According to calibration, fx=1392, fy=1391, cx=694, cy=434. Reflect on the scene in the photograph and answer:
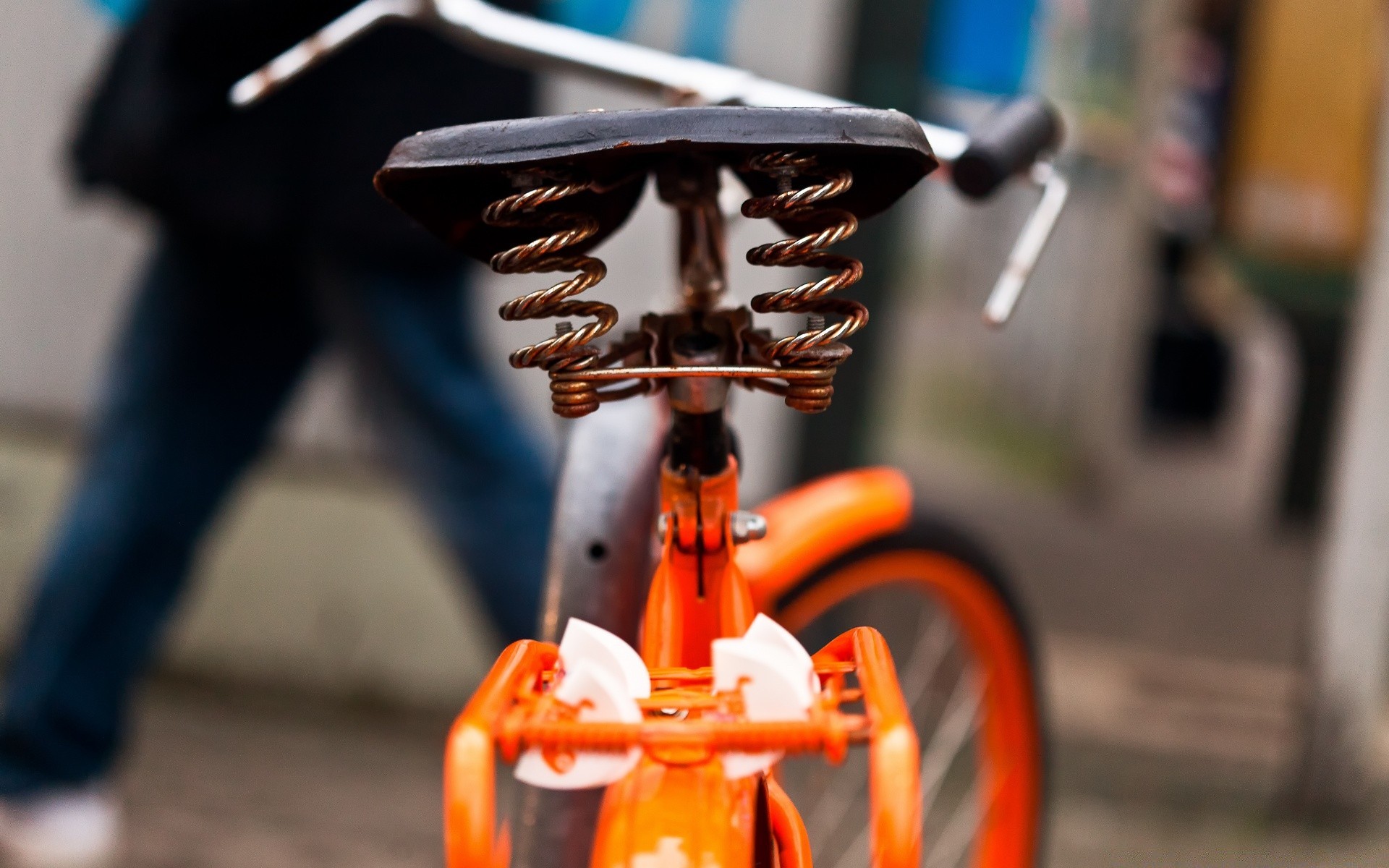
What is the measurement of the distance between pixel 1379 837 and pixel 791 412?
1.39m

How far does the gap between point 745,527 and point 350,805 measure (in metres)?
1.81

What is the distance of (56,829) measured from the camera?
204 cm

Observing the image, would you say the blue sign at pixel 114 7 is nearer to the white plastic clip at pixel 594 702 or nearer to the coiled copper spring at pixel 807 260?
the coiled copper spring at pixel 807 260

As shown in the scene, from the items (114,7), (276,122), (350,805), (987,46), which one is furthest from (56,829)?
(987,46)

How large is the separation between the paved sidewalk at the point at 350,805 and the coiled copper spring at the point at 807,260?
189cm

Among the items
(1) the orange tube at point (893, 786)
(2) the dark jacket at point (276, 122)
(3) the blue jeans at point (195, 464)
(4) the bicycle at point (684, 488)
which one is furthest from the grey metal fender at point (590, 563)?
(2) the dark jacket at point (276, 122)

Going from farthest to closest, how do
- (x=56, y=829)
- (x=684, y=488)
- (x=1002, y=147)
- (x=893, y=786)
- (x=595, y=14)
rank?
1. (x=595, y=14)
2. (x=56, y=829)
3. (x=1002, y=147)
4. (x=684, y=488)
5. (x=893, y=786)

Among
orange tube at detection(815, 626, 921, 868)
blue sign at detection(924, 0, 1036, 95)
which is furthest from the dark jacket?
orange tube at detection(815, 626, 921, 868)

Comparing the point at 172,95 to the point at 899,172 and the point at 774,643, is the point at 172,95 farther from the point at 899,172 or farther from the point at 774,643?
the point at 774,643

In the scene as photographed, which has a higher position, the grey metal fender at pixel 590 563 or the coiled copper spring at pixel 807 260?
the coiled copper spring at pixel 807 260

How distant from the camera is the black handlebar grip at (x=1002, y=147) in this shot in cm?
120

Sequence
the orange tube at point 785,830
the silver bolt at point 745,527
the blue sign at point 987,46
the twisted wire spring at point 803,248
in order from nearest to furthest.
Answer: the twisted wire spring at point 803,248
the orange tube at point 785,830
the silver bolt at point 745,527
the blue sign at point 987,46

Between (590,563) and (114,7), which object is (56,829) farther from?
(114,7)

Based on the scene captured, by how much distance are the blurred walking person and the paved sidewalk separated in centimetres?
42
